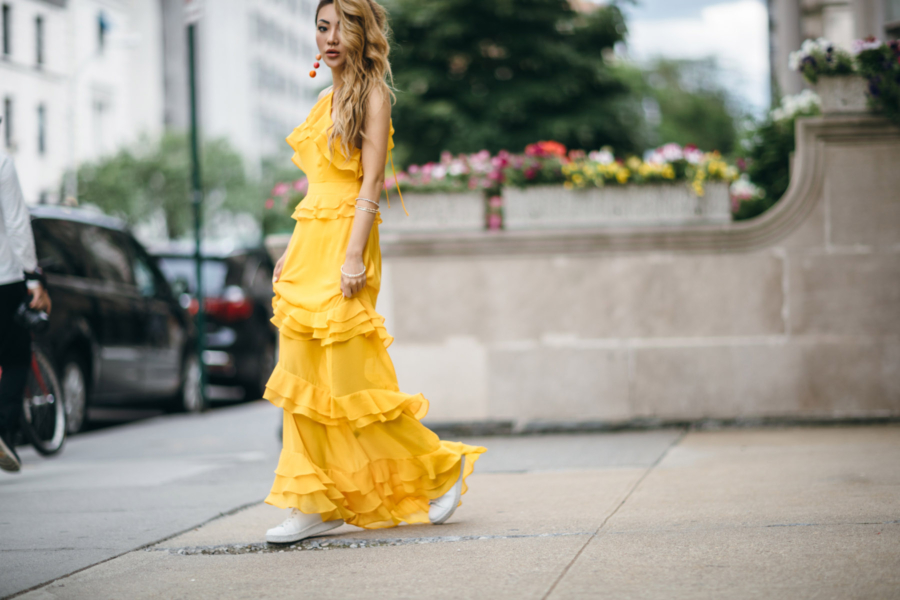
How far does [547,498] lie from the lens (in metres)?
4.87

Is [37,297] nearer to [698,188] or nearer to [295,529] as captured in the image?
[295,529]

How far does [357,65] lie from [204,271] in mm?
9304

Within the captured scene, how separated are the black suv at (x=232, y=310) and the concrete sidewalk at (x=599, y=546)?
7.65 metres

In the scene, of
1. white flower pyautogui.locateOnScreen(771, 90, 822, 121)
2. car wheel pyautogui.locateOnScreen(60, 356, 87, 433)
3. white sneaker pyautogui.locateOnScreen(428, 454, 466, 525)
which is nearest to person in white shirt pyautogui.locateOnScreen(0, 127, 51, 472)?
white sneaker pyautogui.locateOnScreen(428, 454, 466, 525)

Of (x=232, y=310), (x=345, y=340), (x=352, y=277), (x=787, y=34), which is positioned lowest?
(x=232, y=310)

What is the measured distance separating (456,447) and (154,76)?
65895mm

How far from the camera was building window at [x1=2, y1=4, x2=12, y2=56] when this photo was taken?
9.87 meters

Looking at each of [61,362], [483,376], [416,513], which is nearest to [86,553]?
[416,513]

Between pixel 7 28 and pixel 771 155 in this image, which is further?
pixel 7 28

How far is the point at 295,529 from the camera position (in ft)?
13.2

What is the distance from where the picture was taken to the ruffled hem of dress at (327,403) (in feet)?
13.3

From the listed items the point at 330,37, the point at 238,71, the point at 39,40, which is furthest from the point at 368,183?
the point at 238,71

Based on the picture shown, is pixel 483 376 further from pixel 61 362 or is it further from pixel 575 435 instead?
pixel 61 362

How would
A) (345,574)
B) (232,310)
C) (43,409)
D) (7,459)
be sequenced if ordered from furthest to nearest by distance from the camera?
(232,310) < (43,409) < (7,459) < (345,574)
